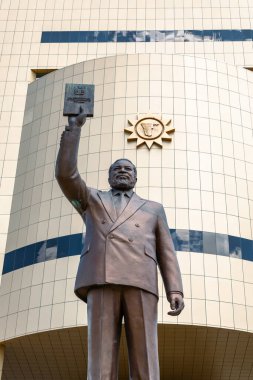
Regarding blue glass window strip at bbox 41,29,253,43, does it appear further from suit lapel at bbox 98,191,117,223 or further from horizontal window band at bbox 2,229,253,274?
suit lapel at bbox 98,191,117,223

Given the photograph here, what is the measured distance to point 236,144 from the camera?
95.7 feet

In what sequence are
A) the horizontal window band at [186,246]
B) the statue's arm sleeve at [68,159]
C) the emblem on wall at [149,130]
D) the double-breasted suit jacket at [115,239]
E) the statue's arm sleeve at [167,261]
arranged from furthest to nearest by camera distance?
the emblem on wall at [149,130], the horizontal window band at [186,246], the statue's arm sleeve at [167,261], the statue's arm sleeve at [68,159], the double-breasted suit jacket at [115,239]

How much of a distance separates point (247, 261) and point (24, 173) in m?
11.7

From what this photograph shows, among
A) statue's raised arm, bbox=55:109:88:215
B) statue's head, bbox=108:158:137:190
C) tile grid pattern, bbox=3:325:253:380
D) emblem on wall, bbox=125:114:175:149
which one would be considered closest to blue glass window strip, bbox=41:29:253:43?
emblem on wall, bbox=125:114:175:149

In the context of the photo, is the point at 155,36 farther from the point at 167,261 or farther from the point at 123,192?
the point at 167,261

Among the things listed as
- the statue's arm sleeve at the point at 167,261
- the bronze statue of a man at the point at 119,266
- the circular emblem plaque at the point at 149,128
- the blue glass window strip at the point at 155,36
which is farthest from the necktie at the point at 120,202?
the blue glass window strip at the point at 155,36

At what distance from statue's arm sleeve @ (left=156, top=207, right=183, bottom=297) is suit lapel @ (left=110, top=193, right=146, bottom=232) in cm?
26

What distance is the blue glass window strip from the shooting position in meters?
37.2

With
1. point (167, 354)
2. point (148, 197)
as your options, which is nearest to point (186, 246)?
point (148, 197)

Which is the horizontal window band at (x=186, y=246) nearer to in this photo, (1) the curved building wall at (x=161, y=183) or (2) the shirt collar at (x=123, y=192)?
(1) the curved building wall at (x=161, y=183)

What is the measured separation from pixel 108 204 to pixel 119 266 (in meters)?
0.77

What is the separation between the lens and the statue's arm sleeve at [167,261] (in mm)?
6262

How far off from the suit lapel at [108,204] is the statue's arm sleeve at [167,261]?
49 centimetres

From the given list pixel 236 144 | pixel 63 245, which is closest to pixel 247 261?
pixel 236 144
